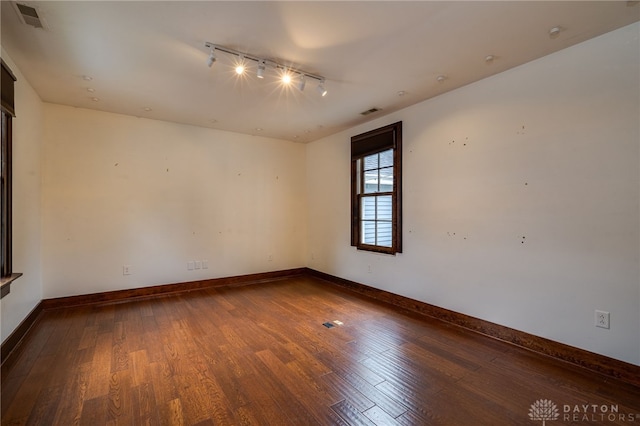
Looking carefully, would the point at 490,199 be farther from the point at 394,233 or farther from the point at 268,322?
the point at 268,322

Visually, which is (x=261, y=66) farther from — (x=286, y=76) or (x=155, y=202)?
(x=155, y=202)

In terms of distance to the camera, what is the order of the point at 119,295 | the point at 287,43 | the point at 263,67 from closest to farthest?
the point at 287,43 < the point at 263,67 < the point at 119,295

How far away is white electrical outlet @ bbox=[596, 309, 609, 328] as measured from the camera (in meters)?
2.26

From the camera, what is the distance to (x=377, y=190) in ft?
14.2

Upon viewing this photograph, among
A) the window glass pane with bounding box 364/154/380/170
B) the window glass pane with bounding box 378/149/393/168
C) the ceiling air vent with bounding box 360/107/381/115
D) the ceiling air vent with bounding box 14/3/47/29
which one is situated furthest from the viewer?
the window glass pane with bounding box 364/154/380/170

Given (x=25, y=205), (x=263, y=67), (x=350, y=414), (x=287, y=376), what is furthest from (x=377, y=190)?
(x=25, y=205)

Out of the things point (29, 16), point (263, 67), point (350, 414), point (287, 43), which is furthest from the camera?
point (263, 67)

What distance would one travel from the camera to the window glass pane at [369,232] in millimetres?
4416

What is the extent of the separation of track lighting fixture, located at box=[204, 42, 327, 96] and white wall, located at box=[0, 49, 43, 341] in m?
1.78

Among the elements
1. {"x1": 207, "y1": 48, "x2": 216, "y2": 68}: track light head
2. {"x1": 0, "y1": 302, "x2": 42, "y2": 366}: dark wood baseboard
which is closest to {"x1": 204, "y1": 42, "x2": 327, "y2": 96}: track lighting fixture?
{"x1": 207, "y1": 48, "x2": 216, "y2": 68}: track light head

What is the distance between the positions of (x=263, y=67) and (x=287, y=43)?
38 cm

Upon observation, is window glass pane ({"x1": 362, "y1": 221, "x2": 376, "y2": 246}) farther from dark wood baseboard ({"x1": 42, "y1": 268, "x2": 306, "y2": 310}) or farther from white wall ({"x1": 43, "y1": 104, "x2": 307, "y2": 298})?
dark wood baseboard ({"x1": 42, "y1": 268, "x2": 306, "y2": 310})

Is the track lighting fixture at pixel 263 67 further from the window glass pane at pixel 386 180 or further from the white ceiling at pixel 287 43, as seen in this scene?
the window glass pane at pixel 386 180

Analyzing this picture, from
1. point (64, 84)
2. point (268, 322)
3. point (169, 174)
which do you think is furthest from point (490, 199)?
point (64, 84)
